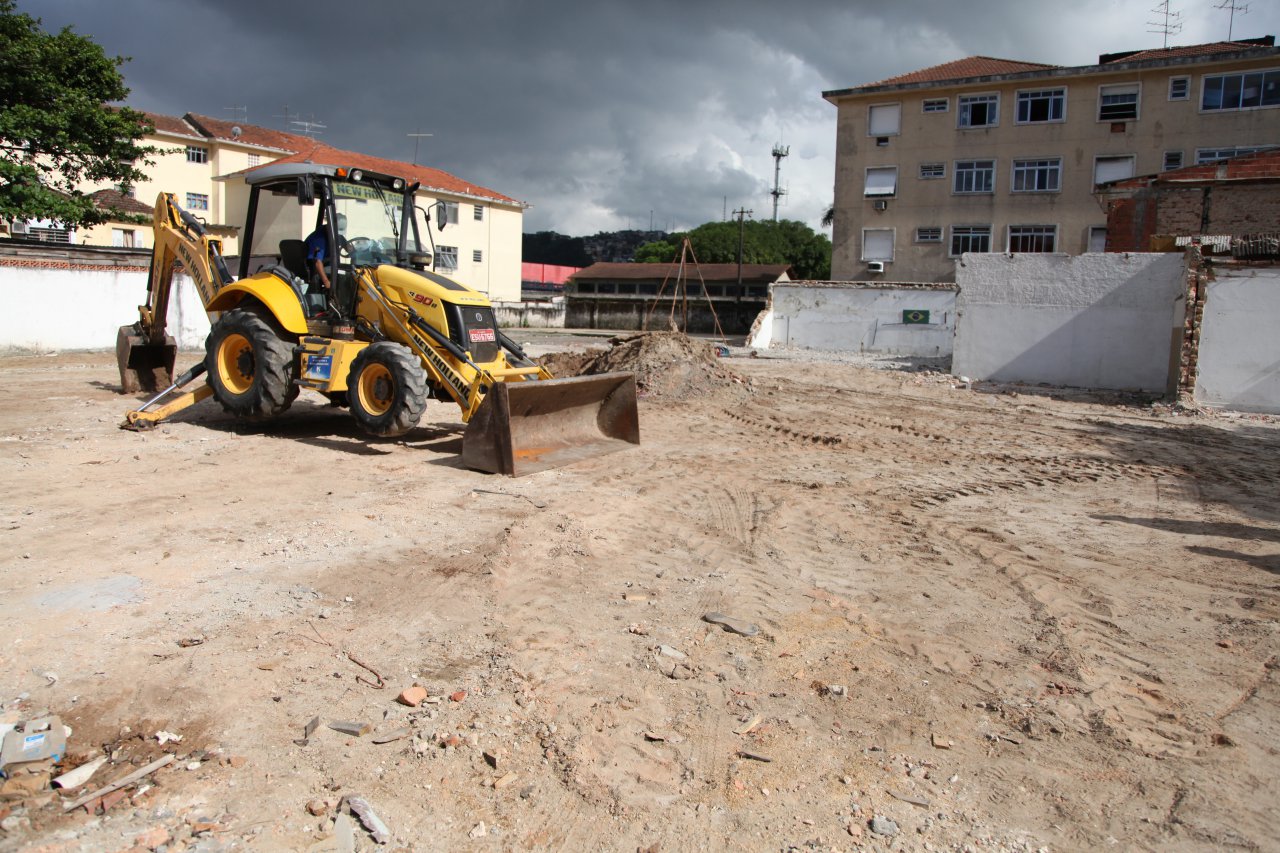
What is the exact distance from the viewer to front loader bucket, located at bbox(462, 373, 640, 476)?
8.12 meters

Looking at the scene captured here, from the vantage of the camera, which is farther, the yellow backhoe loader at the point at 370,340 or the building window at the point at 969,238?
the building window at the point at 969,238

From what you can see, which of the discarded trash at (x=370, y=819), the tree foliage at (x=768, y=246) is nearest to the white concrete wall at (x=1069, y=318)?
the discarded trash at (x=370, y=819)

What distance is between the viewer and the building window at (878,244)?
38.9 metres

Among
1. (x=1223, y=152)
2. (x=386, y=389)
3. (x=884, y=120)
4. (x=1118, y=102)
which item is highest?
(x=1118, y=102)

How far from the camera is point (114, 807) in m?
3.02

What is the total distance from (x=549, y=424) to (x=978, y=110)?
3463cm

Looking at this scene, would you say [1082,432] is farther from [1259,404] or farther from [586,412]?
[586,412]

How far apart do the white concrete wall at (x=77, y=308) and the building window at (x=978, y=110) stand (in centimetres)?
3086

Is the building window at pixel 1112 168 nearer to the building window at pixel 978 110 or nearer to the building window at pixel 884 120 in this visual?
the building window at pixel 978 110

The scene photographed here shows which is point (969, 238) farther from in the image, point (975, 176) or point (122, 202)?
point (122, 202)

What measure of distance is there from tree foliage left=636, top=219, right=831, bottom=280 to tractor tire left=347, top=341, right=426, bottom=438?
217 feet

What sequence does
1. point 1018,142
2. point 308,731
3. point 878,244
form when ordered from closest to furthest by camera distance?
point 308,731, point 1018,142, point 878,244

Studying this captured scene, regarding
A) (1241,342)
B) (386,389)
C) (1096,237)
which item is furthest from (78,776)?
(1096,237)

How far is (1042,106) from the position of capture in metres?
36.2
